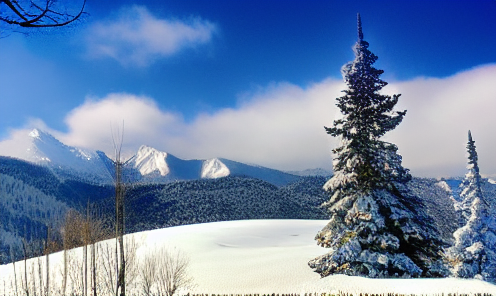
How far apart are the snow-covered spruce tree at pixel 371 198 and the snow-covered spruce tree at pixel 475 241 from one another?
1.29 metres

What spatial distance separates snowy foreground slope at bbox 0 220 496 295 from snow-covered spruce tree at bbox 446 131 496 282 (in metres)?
0.76

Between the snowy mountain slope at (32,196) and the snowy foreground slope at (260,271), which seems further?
the snowy mountain slope at (32,196)

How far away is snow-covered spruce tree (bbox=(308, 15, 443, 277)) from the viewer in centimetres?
1894

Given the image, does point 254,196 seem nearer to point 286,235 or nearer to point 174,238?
point 286,235

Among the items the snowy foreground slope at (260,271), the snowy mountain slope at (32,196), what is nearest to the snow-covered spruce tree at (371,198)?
the snowy foreground slope at (260,271)

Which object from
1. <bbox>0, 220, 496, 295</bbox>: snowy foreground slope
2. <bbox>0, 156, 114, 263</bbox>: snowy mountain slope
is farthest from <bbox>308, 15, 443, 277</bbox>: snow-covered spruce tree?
<bbox>0, 156, 114, 263</bbox>: snowy mountain slope

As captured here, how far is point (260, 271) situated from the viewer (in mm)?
23844

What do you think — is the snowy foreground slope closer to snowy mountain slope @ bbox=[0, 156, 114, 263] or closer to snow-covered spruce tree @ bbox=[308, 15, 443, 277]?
snow-covered spruce tree @ bbox=[308, 15, 443, 277]

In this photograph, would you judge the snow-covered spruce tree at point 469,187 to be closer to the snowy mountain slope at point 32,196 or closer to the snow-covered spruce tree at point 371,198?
the snow-covered spruce tree at point 371,198

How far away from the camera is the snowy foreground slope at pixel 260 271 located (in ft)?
55.7

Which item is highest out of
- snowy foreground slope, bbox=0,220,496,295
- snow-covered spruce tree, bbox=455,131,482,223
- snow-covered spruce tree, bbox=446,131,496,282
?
snow-covered spruce tree, bbox=455,131,482,223

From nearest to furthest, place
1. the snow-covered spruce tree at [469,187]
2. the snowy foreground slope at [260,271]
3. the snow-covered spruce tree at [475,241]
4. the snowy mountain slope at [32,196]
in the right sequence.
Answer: the snowy foreground slope at [260,271], the snow-covered spruce tree at [475,241], the snow-covered spruce tree at [469,187], the snowy mountain slope at [32,196]

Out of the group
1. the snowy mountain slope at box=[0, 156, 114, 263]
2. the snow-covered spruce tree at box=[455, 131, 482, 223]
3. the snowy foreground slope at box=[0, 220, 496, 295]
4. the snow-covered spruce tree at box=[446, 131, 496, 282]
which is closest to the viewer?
the snowy foreground slope at box=[0, 220, 496, 295]

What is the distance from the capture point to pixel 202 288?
21.4 m
